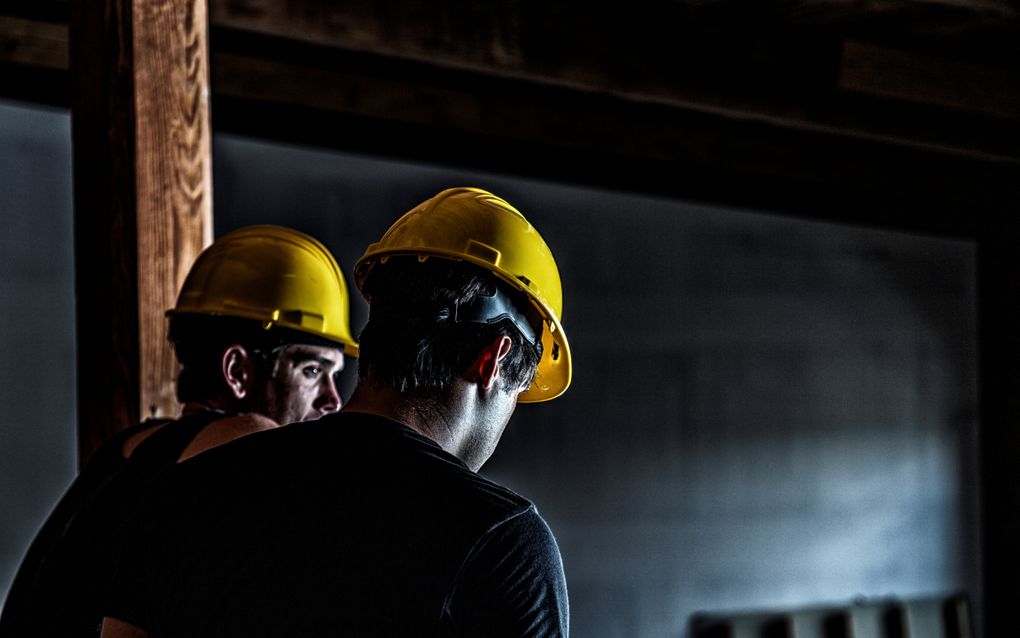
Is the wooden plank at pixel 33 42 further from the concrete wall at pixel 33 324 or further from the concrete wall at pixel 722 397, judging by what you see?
the concrete wall at pixel 722 397

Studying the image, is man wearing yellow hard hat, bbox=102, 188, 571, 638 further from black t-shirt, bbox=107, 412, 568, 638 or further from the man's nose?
the man's nose

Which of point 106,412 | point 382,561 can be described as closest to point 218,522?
point 382,561

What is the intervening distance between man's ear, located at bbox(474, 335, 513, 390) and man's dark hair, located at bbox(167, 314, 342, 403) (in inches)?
32.2

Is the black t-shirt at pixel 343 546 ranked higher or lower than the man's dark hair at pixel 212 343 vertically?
lower

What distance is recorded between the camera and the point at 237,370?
207 centimetres

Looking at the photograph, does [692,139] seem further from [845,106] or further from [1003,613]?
[1003,613]

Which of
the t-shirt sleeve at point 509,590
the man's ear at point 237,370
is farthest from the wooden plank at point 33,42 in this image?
the t-shirt sleeve at point 509,590

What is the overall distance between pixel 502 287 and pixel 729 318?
16.6 ft

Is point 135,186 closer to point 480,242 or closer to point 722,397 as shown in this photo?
point 480,242

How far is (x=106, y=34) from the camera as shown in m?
2.23

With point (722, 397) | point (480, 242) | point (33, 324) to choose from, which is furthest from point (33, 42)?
point (722, 397)

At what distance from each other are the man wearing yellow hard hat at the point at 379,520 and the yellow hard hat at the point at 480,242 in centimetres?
9

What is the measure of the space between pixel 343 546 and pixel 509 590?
0.60ft

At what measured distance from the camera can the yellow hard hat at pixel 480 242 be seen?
1520 mm
